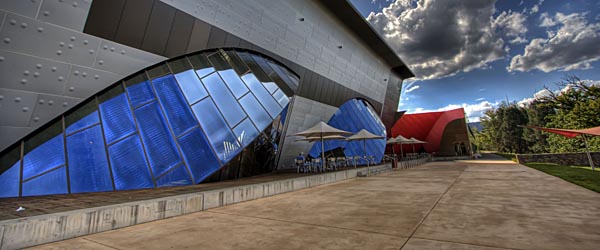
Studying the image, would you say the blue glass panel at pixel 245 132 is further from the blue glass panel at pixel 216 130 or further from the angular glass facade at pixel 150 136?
the blue glass panel at pixel 216 130

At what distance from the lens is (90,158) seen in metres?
6.31

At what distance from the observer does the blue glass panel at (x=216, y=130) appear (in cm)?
829

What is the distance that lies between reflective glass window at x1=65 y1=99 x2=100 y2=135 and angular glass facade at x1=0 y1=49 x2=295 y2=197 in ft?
0.08

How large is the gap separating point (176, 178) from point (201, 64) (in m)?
5.43

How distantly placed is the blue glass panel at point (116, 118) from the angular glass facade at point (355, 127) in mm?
11066

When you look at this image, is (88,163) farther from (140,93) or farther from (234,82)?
(234,82)

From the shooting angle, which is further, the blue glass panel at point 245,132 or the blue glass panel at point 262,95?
the blue glass panel at point 262,95

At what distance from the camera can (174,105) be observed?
27.3ft

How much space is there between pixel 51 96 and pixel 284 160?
1037cm

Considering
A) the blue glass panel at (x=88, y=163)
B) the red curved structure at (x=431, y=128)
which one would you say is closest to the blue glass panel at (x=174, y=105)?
the blue glass panel at (x=88, y=163)

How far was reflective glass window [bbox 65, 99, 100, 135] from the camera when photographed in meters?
6.79

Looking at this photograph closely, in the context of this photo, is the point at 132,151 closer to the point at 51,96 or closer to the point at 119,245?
the point at 51,96

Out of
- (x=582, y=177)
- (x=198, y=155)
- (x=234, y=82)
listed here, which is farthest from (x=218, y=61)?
(x=582, y=177)

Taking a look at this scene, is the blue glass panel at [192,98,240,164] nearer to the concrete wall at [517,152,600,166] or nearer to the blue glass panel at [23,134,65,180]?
the blue glass panel at [23,134,65,180]
